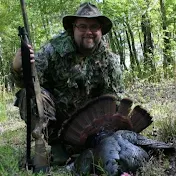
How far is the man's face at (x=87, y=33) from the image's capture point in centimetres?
443

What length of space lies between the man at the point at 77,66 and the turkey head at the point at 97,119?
0.45 m

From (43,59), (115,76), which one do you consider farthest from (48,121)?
(115,76)

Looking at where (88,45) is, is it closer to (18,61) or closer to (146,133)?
(18,61)

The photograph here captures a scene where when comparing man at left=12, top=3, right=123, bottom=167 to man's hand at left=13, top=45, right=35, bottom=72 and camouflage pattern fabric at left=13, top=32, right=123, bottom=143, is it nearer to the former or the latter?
camouflage pattern fabric at left=13, top=32, right=123, bottom=143

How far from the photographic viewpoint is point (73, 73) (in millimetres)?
4715

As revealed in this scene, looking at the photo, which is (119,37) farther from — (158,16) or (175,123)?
(175,123)

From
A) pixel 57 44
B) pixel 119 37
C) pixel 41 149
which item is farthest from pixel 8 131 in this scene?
pixel 119 37

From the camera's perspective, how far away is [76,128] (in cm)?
397

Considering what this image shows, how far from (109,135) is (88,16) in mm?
1448

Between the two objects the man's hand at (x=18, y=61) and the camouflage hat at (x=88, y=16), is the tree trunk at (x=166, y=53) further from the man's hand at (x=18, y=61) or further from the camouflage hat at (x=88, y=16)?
the man's hand at (x=18, y=61)

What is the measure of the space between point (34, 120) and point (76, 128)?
1.55ft

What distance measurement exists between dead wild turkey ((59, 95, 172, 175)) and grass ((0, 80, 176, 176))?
0.57ft

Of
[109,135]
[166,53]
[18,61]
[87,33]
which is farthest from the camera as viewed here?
[166,53]

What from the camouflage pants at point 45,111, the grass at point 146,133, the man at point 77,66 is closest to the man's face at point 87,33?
the man at point 77,66
